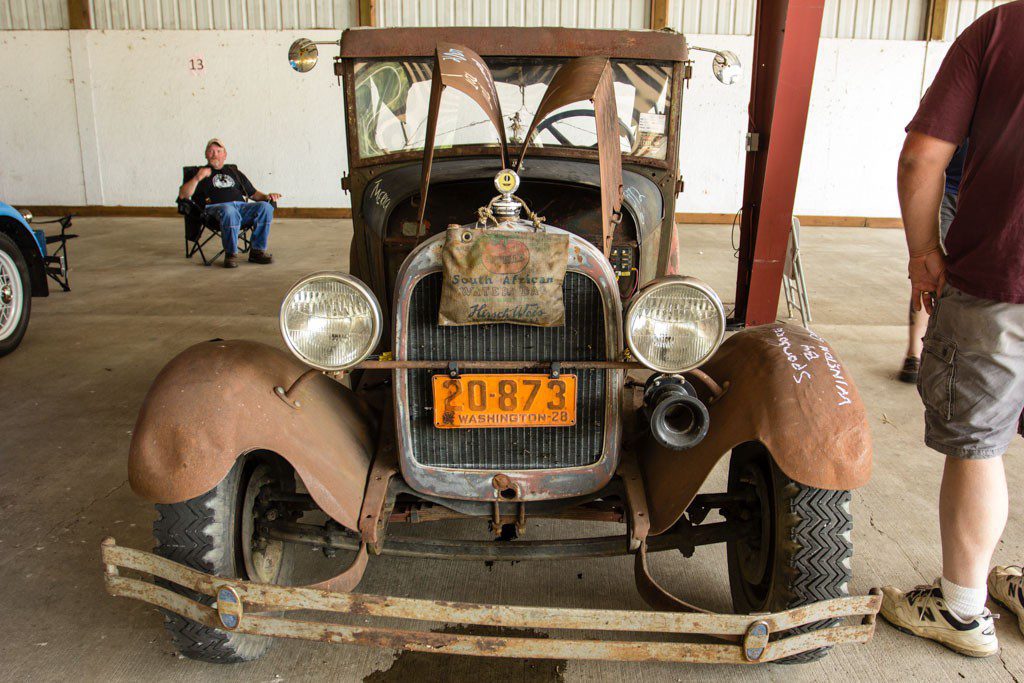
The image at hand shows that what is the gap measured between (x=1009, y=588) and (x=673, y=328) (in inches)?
61.1

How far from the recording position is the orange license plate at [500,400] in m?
2.16

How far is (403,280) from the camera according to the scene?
212cm

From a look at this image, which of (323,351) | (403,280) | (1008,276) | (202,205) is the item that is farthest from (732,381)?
(202,205)

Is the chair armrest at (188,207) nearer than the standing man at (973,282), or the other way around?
the standing man at (973,282)

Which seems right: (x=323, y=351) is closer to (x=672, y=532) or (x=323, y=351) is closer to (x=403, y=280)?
(x=403, y=280)

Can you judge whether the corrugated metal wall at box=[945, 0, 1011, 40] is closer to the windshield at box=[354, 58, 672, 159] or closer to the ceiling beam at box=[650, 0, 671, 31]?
the ceiling beam at box=[650, 0, 671, 31]

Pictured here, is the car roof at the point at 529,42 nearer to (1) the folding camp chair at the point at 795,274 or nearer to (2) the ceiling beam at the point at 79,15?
(1) the folding camp chair at the point at 795,274

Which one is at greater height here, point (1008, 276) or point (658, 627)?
point (1008, 276)

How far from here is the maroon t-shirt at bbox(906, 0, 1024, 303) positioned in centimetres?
194

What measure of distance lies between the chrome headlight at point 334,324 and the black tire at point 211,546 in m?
0.41

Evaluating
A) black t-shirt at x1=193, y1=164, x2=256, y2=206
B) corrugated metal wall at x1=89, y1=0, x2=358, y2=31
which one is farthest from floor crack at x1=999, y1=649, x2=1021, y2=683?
corrugated metal wall at x1=89, y1=0, x2=358, y2=31

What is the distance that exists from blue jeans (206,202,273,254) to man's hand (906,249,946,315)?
7.24 m

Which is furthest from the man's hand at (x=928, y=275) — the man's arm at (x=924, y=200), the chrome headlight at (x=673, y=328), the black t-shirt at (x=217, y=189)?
the black t-shirt at (x=217, y=189)

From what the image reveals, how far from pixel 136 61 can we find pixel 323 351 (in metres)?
11.3
